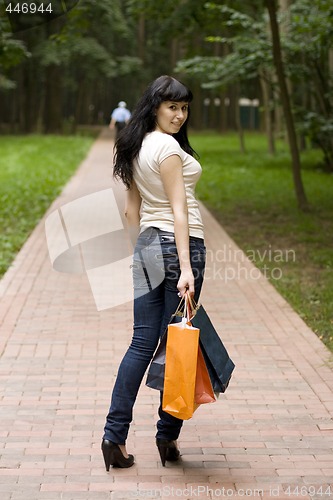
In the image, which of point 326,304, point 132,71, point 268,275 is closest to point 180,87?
point 326,304

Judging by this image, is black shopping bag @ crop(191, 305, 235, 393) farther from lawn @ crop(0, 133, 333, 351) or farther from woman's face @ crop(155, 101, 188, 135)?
lawn @ crop(0, 133, 333, 351)

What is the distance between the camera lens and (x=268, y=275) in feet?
33.3

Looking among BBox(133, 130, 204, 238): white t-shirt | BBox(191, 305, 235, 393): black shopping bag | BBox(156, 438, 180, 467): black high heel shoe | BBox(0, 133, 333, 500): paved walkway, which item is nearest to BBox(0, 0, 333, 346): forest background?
BBox(0, 133, 333, 500): paved walkway

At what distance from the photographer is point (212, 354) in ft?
14.2

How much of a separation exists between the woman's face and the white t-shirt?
0.05m

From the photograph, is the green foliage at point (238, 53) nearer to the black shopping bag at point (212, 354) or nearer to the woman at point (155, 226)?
the woman at point (155, 226)

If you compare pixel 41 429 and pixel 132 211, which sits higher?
pixel 132 211

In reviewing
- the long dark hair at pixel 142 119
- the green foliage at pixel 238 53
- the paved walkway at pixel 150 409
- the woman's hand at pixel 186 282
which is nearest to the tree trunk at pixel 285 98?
the green foliage at pixel 238 53

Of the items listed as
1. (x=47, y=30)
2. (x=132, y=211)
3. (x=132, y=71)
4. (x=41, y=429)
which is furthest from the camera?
(x=132, y=71)

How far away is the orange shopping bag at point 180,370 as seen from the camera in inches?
164

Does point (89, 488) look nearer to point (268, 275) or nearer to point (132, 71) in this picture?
point (268, 275)

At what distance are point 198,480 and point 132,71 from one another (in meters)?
43.0

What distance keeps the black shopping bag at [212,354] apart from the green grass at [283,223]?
2.90 meters

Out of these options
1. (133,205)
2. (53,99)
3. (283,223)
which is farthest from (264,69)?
(53,99)
